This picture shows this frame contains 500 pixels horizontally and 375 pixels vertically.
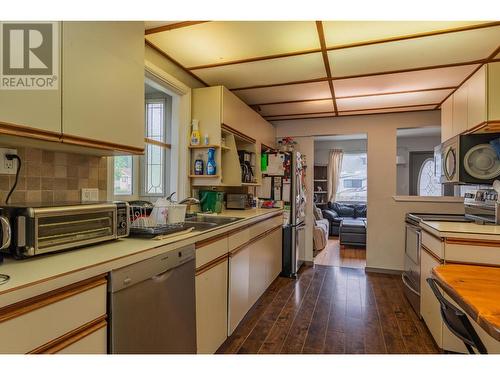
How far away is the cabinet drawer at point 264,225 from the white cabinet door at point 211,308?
61 cm

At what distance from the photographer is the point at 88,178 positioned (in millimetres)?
1745

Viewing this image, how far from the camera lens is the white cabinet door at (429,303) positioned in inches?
81.6

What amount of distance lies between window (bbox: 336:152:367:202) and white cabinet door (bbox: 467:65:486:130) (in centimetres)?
486

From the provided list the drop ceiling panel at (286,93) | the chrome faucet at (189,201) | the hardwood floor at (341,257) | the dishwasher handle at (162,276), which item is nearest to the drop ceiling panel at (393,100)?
the drop ceiling panel at (286,93)

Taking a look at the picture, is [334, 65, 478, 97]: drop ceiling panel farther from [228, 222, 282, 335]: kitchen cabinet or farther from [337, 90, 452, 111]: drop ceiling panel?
[228, 222, 282, 335]: kitchen cabinet

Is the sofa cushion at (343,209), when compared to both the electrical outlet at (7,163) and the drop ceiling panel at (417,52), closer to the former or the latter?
the drop ceiling panel at (417,52)

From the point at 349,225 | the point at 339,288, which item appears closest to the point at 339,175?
the point at 349,225

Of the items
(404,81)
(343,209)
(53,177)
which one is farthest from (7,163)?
(343,209)

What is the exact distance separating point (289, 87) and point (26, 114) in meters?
2.42

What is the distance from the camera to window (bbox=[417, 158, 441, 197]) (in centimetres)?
661

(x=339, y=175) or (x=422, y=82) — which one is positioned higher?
(x=422, y=82)

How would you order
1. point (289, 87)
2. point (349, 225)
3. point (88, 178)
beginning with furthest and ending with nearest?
point (349, 225) < point (289, 87) < point (88, 178)
